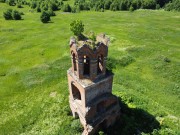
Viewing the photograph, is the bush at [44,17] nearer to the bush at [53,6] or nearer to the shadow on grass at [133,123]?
the bush at [53,6]

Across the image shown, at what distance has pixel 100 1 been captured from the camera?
11400 centimetres

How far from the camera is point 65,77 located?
41875mm

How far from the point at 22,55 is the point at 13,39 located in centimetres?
1402

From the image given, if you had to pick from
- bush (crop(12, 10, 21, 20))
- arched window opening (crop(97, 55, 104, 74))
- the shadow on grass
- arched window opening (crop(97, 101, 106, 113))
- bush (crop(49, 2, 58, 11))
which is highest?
arched window opening (crop(97, 55, 104, 74))

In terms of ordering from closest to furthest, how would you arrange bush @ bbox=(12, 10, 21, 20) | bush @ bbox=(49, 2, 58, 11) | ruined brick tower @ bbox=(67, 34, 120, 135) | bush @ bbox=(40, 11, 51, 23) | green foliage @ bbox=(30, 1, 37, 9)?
1. ruined brick tower @ bbox=(67, 34, 120, 135)
2. bush @ bbox=(40, 11, 51, 23)
3. bush @ bbox=(12, 10, 21, 20)
4. bush @ bbox=(49, 2, 58, 11)
5. green foliage @ bbox=(30, 1, 37, 9)

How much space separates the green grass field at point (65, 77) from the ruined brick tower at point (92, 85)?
2.58 meters

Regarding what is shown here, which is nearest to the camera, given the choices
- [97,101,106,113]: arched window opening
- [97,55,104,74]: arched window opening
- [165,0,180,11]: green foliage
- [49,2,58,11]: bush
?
[97,55,104,74]: arched window opening

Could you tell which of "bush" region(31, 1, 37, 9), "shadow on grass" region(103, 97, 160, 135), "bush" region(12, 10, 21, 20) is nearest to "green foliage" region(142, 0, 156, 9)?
"bush" region(31, 1, 37, 9)

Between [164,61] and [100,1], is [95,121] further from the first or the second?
[100,1]

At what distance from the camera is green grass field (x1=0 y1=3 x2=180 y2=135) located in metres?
29.3

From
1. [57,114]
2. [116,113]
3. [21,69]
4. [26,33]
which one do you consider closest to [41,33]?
[26,33]

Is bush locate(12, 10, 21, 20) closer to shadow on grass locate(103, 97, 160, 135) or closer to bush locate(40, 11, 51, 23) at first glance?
bush locate(40, 11, 51, 23)

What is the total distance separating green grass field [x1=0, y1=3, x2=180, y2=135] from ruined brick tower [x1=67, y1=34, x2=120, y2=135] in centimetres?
258

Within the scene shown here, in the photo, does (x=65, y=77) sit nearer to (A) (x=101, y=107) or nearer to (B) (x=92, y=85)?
(A) (x=101, y=107)
